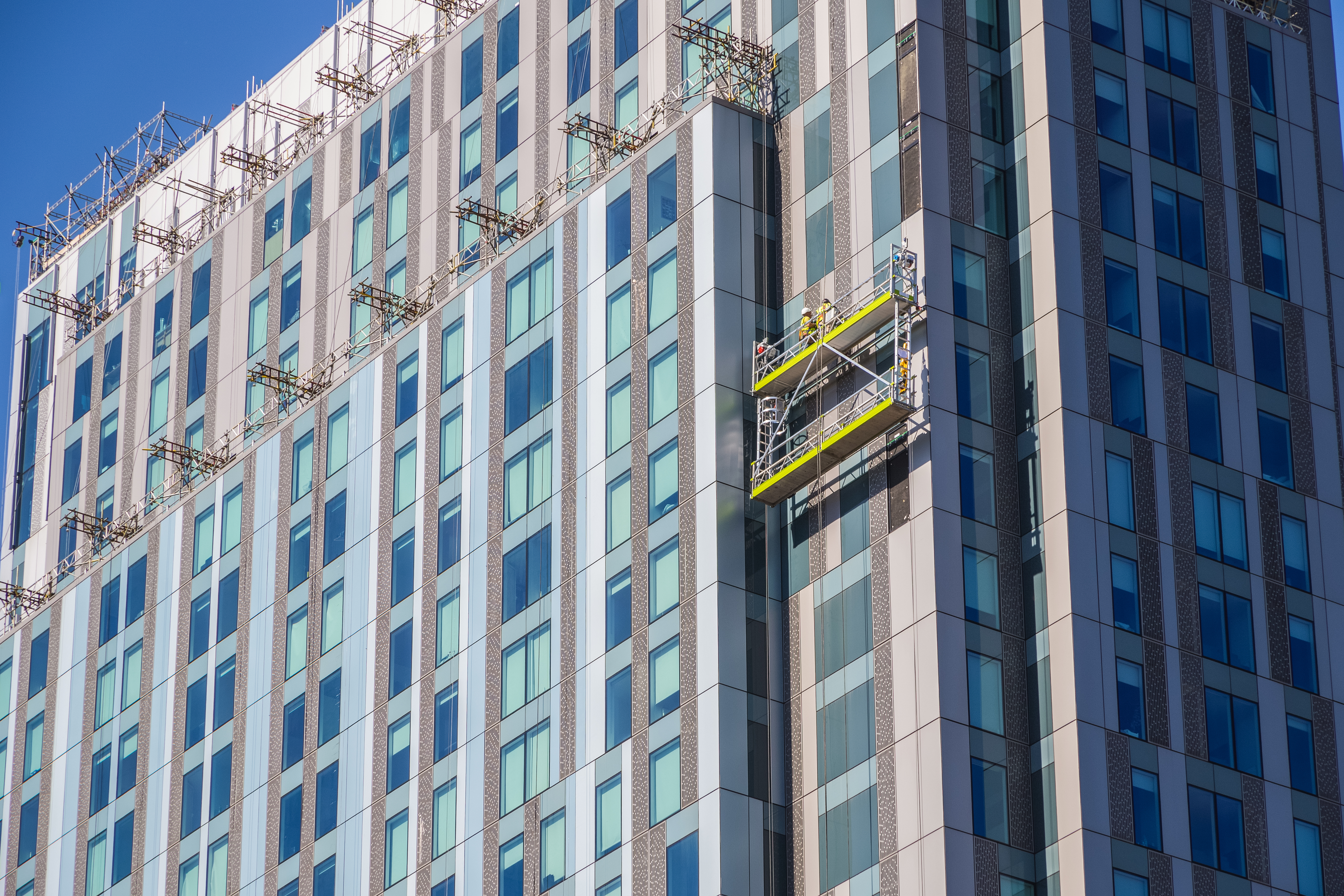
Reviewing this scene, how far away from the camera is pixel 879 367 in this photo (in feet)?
288

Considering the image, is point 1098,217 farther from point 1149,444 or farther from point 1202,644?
point 1202,644

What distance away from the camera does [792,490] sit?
88.9 meters

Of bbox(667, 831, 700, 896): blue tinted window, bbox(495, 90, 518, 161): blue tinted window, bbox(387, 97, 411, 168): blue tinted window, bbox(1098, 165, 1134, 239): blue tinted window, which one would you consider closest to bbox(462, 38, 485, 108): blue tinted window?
bbox(495, 90, 518, 161): blue tinted window

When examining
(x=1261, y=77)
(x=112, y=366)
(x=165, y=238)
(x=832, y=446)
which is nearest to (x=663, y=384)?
(x=832, y=446)

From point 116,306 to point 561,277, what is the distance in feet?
140

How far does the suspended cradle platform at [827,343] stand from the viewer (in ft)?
285

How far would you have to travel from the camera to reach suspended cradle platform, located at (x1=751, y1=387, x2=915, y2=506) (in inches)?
3359

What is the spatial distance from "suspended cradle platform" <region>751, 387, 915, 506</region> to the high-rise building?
18cm

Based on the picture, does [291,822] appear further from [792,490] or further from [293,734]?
[792,490]

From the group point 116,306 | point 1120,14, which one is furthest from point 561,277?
point 116,306

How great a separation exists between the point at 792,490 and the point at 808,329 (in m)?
5.16

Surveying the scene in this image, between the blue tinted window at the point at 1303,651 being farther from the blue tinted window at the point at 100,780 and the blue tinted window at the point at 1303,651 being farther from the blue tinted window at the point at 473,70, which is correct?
the blue tinted window at the point at 100,780

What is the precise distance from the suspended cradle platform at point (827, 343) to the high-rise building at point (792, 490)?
182 millimetres

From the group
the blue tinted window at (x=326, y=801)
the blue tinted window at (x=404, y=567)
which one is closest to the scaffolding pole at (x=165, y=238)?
the blue tinted window at (x=404, y=567)
